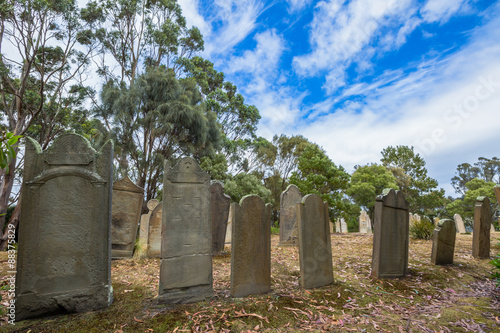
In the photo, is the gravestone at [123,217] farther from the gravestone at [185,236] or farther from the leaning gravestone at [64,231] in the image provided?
the gravestone at [185,236]

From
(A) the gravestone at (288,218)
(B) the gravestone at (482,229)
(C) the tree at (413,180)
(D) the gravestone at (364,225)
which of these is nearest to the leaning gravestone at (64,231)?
(A) the gravestone at (288,218)

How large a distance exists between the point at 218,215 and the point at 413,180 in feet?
91.8

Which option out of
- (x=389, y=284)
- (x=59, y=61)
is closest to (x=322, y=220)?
(x=389, y=284)

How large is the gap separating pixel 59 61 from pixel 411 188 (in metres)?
32.7

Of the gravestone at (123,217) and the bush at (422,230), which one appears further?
the bush at (422,230)

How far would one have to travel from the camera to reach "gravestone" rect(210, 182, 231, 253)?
268 inches

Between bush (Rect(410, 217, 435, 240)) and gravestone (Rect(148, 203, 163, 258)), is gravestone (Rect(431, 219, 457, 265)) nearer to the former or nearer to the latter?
bush (Rect(410, 217, 435, 240))

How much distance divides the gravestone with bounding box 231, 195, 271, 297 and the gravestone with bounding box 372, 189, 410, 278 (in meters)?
2.27

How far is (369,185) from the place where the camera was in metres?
22.8

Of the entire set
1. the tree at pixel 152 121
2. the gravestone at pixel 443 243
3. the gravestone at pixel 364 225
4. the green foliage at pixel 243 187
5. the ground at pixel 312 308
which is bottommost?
the gravestone at pixel 364 225

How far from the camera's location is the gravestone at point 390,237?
470 cm

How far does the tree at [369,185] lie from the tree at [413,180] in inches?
164

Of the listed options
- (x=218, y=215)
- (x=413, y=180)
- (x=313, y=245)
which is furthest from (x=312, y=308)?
(x=413, y=180)

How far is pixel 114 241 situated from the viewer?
619cm
